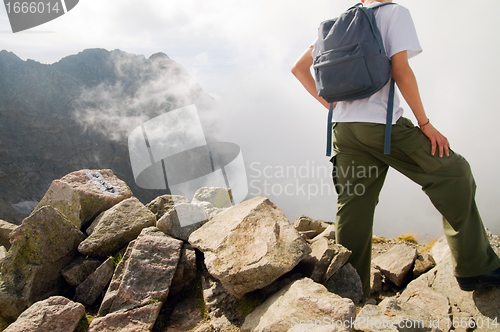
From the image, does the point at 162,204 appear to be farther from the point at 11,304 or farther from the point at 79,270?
the point at 11,304

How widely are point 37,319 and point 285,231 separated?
237cm

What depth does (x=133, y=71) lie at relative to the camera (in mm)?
101812

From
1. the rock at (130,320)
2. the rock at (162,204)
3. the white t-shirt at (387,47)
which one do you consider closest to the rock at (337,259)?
the white t-shirt at (387,47)

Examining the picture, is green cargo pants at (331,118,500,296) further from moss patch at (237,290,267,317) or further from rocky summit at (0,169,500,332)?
moss patch at (237,290,267,317)

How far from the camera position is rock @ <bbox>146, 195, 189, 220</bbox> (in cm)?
487

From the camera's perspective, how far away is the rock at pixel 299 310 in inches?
88.7

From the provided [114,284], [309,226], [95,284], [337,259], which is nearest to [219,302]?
[114,284]

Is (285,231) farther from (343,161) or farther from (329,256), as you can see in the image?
(343,161)

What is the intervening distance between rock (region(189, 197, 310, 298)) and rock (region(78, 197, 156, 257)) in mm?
994

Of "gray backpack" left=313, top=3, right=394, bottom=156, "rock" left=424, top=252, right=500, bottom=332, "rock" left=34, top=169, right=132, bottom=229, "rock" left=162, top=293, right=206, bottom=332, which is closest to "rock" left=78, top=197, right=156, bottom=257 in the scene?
"rock" left=34, top=169, right=132, bottom=229

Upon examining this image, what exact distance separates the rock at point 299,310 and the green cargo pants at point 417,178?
1.25 m

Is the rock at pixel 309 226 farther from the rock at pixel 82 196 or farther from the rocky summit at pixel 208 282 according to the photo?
the rock at pixel 82 196

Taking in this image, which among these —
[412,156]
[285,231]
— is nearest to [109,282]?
[285,231]

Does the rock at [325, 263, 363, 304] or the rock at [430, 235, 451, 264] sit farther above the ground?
the rock at [325, 263, 363, 304]
